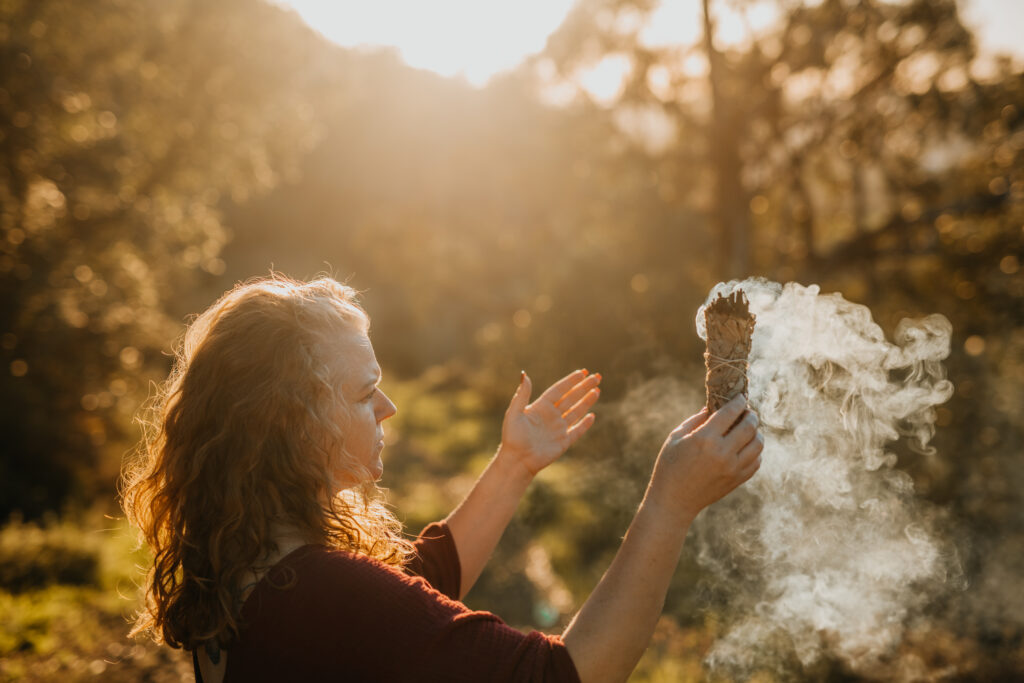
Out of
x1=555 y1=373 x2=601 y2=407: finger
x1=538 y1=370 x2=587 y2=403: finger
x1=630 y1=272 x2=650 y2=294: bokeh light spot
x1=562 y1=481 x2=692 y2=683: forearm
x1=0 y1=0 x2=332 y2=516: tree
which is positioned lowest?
x1=630 y1=272 x2=650 y2=294: bokeh light spot

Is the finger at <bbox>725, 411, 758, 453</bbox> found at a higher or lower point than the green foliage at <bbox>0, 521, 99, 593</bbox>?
lower

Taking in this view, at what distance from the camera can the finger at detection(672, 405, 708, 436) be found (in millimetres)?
1572

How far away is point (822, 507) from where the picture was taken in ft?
11.0

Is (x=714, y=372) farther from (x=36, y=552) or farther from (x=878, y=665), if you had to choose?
(x=36, y=552)

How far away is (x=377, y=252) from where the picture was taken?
81.7 ft

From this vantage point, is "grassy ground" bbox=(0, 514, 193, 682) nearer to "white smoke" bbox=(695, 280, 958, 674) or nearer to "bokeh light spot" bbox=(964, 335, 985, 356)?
"white smoke" bbox=(695, 280, 958, 674)

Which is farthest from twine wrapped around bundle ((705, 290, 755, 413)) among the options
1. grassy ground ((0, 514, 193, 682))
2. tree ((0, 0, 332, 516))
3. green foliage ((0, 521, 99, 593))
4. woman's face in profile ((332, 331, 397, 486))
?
tree ((0, 0, 332, 516))

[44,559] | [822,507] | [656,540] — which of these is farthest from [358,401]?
[44,559]

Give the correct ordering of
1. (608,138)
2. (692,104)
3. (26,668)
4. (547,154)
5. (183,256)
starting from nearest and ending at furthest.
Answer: (26,668)
(183,256)
(692,104)
(608,138)
(547,154)

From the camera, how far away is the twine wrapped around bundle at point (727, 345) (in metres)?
1.71

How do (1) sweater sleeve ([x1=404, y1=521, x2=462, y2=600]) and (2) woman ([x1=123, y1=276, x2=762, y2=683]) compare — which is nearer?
(2) woman ([x1=123, y1=276, x2=762, y2=683])

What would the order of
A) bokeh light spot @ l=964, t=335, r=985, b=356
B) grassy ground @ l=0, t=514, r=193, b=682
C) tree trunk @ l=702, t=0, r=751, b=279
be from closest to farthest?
1. grassy ground @ l=0, t=514, r=193, b=682
2. bokeh light spot @ l=964, t=335, r=985, b=356
3. tree trunk @ l=702, t=0, r=751, b=279

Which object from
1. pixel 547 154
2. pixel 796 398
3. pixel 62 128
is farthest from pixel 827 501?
pixel 547 154

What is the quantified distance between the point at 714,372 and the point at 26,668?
454cm
